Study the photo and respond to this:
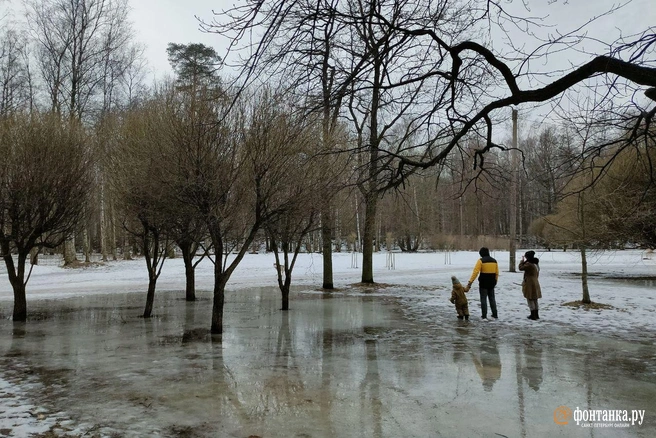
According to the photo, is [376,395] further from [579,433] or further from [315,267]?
[315,267]

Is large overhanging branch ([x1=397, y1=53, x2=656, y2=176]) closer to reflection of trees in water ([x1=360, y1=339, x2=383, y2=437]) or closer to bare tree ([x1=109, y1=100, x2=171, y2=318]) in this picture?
reflection of trees in water ([x1=360, y1=339, x2=383, y2=437])

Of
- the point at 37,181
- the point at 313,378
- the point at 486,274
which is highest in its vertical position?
the point at 37,181

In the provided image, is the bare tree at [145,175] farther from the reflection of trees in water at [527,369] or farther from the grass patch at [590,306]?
the grass patch at [590,306]

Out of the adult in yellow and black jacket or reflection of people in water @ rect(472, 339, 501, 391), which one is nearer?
reflection of people in water @ rect(472, 339, 501, 391)

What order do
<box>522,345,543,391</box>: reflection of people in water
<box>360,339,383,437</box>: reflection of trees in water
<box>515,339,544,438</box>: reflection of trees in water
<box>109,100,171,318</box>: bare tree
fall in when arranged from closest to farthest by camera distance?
<box>360,339,383,437</box>: reflection of trees in water, <box>515,339,544,438</box>: reflection of trees in water, <box>522,345,543,391</box>: reflection of people in water, <box>109,100,171,318</box>: bare tree

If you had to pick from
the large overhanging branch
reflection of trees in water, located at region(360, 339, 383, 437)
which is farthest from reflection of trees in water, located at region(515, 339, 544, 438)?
the large overhanging branch

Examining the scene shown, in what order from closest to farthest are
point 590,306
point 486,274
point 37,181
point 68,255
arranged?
point 37,181 → point 486,274 → point 590,306 → point 68,255

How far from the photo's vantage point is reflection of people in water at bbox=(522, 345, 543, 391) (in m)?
6.69

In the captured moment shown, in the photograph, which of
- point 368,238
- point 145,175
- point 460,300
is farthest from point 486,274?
point 368,238

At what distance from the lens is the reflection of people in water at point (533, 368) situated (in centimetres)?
669

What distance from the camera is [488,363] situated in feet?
25.7

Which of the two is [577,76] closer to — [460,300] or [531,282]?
[531,282]

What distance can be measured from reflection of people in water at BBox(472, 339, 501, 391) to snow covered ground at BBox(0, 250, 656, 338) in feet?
9.98

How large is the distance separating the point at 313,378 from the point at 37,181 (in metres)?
8.89
